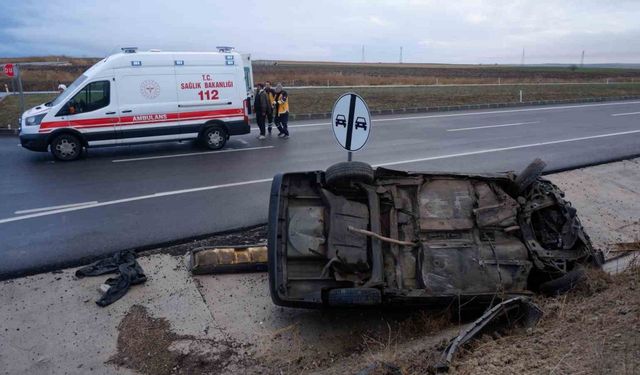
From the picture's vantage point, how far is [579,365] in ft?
10.4

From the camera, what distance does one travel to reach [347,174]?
16.6 feet

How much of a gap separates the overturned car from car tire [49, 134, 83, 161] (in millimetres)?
9166

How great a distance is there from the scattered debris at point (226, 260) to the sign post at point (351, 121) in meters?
1.82

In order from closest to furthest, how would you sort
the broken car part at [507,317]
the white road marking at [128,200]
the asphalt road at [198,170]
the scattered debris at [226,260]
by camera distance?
the broken car part at [507,317]
the scattered debris at [226,260]
the asphalt road at [198,170]
the white road marking at [128,200]

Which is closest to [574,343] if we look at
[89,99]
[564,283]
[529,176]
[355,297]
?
[564,283]

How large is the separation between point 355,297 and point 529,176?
2545mm

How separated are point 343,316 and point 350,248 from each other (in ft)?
2.84

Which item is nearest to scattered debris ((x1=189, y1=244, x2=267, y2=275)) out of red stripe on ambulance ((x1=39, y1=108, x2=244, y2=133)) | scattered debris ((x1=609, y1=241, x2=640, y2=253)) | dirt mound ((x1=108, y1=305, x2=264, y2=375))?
dirt mound ((x1=108, y1=305, x2=264, y2=375))

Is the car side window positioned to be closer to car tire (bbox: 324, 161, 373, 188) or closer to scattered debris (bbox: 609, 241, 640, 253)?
car tire (bbox: 324, 161, 373, 188)

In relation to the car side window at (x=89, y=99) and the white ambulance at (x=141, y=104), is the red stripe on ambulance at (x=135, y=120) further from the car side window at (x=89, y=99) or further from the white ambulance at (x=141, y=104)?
the car side window at (x=89, y=99)

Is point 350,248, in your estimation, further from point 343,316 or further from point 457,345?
point 457,345

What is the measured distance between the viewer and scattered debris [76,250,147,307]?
5405mm

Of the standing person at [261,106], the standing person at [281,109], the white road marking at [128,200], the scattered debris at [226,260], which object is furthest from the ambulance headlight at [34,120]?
the scattered debris at [226,260]

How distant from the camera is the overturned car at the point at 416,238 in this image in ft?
15.6
